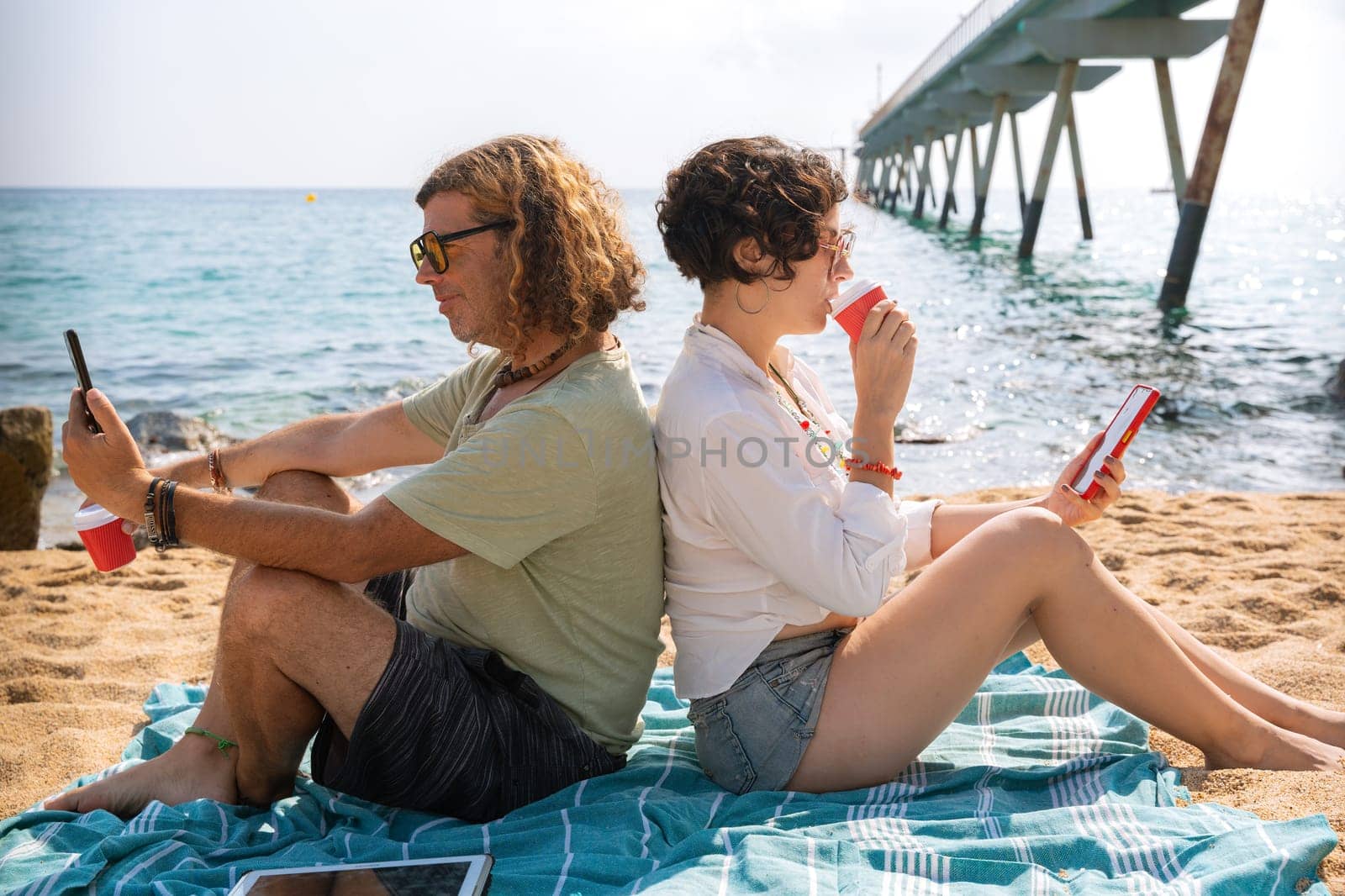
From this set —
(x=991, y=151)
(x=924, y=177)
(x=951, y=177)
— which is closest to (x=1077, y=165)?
(x=991, y=151)

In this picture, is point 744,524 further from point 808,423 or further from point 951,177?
point 951,177

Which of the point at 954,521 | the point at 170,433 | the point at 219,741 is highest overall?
the point at 954,521

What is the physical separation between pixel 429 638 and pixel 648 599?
49 cm

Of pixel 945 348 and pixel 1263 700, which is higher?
pixel 945 348

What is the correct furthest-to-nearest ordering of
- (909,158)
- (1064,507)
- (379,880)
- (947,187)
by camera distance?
(909,158)
(947,187)
(1064,507)
(379,880)

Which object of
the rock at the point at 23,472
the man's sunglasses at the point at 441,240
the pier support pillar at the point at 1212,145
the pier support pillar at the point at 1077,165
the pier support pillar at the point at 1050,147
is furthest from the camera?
the pier support pillar at the point at 1077,165

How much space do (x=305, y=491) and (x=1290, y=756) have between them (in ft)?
8.02

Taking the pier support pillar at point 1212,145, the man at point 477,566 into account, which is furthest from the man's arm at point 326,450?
the pier support pillar at point 1212,145

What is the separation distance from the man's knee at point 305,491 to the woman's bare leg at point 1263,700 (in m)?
1.71

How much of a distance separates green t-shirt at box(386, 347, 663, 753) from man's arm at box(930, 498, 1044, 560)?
902mm

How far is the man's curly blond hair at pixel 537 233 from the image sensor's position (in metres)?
2.38

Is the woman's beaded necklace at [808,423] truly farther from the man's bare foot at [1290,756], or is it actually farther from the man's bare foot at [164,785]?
the man's bare foot at [164,785]

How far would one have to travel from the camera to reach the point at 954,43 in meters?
25.3

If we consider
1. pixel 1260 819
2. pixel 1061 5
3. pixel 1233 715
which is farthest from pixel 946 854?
pixel 1061 5
